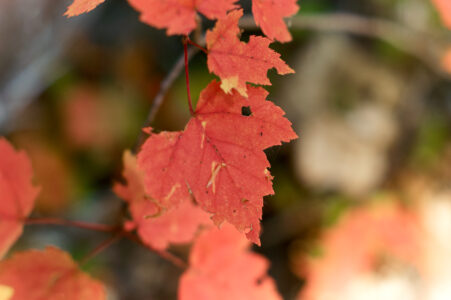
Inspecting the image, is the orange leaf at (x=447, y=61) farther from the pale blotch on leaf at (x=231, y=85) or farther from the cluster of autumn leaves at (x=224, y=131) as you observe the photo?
the pale blotch on leaf at (x=231, y=85)

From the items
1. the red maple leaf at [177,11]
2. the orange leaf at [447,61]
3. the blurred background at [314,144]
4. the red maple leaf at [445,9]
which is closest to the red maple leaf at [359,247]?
the blurred background at [314,144]

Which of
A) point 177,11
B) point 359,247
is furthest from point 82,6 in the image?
point 359,247

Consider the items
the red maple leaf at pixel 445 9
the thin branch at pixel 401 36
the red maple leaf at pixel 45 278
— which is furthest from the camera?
the thin branch at pixel 401 36

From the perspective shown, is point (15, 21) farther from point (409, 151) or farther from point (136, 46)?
point (409, 151)

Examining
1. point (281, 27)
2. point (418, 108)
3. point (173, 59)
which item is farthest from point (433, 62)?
point (281, 27)

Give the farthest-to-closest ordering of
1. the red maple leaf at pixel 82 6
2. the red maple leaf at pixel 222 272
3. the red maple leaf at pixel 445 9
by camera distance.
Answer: the red maple leaf at pixel 445 9
the red maple leaf at pixel 222 272
the red maple leaf at pixel 82 6

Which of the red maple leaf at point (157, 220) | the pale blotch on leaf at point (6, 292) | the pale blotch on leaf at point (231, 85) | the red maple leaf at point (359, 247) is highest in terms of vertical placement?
the pale blotch on leaf at point (231, 85)
